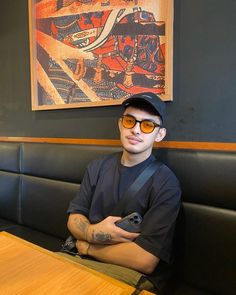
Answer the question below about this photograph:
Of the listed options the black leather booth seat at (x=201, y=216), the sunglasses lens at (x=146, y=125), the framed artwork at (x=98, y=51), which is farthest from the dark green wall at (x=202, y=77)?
the sunglasses lens at (x=146, y=125)

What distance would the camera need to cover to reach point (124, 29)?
158 centimetres

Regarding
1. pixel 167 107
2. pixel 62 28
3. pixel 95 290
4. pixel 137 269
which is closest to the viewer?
pixel 95 290

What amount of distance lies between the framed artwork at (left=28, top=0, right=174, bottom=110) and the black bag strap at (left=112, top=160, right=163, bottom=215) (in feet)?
1.52

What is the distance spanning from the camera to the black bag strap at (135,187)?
1200mm

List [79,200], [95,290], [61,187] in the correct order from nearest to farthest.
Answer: [95,290]
[79,200]
[61,187]

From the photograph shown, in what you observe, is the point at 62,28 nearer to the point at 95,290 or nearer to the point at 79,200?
the point at 79,200

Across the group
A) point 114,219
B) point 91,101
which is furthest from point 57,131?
point 114,219

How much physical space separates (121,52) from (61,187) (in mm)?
928

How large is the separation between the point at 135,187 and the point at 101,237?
0.26 m

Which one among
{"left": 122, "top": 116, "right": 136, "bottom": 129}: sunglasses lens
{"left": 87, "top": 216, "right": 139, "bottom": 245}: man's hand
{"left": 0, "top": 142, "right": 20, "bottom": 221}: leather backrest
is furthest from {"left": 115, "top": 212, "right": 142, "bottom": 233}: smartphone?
{"left": 0, "top": 142, "right": 20, "bottom": 221}: leather backrest

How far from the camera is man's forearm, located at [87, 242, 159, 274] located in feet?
3.42

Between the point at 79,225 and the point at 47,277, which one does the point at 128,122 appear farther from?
the point at 47,277

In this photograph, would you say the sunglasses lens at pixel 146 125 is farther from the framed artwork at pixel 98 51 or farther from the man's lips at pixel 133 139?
the framed artwork at pixel 98 51

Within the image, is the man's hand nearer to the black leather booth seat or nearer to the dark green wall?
the black leather booth seat
